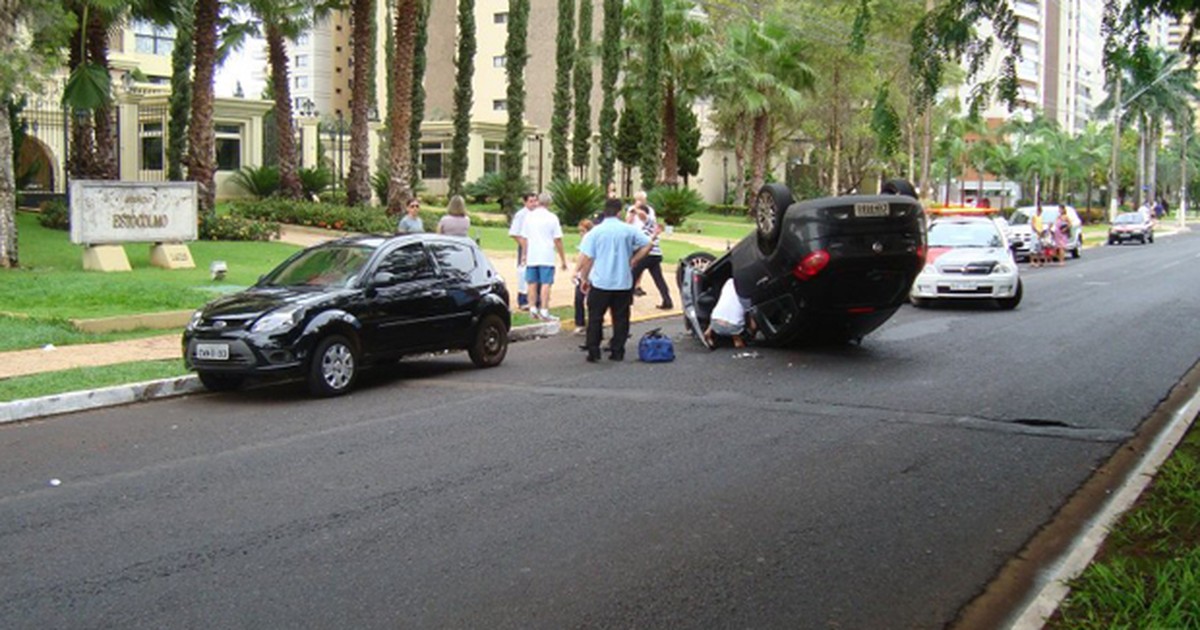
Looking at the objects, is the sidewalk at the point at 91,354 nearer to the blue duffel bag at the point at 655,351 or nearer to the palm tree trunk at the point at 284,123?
the blue duffel bag at the point at 655,351

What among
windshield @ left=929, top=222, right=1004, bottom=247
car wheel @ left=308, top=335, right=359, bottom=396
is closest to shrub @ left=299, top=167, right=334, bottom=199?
windshield @ left=929, top=222, right=1004, bottom=247

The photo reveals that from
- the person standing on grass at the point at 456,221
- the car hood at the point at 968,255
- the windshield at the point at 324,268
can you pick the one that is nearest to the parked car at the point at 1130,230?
the car hood at the point at 968,255

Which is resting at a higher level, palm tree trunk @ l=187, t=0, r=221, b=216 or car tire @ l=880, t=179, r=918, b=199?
palm tree trunk @ l=187, t=0, r=221, b=216

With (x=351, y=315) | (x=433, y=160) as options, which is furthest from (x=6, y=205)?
(x=433, y=160)

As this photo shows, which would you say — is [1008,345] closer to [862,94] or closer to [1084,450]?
[1084,450]

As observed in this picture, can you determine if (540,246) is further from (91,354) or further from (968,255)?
(968,255)

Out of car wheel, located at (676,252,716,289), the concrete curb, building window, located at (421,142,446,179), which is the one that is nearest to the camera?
the concrete curb

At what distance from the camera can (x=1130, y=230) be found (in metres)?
50.6

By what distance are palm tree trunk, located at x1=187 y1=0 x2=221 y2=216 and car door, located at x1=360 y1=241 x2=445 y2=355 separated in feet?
46.8

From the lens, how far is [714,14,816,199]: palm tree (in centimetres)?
4334

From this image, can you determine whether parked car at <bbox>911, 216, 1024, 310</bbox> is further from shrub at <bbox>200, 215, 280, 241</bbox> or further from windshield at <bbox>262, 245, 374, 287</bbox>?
shrub at <bbox>200, 215, 280, 241</bbox>

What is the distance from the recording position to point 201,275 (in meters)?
19.0

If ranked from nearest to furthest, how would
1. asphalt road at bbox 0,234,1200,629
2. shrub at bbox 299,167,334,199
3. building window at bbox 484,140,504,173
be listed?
asphalt road at bbox 0,234,1200,629 < shrub at bbox 299,167,334,199 < building window at bbox 484,140,504,173

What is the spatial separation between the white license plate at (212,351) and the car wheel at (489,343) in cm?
292
